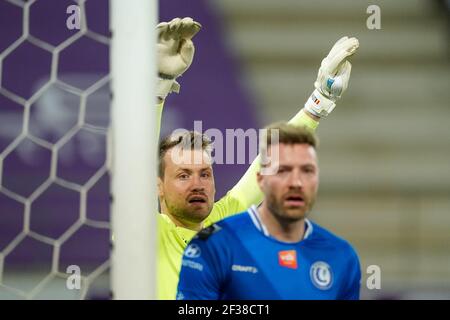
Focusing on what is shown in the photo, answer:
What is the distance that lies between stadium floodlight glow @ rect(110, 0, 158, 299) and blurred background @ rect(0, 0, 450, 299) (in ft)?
2.94

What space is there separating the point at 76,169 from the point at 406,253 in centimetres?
128

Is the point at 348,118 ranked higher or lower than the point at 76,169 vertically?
higher

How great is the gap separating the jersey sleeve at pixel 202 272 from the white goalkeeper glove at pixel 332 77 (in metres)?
0.35

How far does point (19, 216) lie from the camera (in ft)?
5.91

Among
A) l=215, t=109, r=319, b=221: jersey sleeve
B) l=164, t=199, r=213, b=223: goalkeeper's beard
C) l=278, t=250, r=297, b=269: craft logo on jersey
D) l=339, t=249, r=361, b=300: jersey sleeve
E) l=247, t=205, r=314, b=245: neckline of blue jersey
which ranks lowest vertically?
l=339, t=249, r=361, b=300: jersey sleeve

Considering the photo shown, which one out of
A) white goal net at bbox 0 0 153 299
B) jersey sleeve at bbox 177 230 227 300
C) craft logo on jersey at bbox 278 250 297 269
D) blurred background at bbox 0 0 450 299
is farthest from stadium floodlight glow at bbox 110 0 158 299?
blurred background at bbox 0 0 450 299

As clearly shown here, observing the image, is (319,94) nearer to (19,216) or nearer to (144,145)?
(144,145)

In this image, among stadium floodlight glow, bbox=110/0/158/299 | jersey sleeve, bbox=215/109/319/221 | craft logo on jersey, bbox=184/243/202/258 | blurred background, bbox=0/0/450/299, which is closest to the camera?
stadium floodlight glow, bbox=110/0/158/299

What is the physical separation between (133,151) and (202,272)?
0.67 feet

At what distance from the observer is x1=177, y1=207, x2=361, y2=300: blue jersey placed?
0.95 meters

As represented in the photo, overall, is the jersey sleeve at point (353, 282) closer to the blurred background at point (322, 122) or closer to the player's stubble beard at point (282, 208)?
the player's stubble beard at point (282, 208)

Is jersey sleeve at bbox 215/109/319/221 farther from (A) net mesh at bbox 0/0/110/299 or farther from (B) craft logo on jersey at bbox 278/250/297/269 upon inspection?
(A) net mesh at bbox 0/0/110/299
